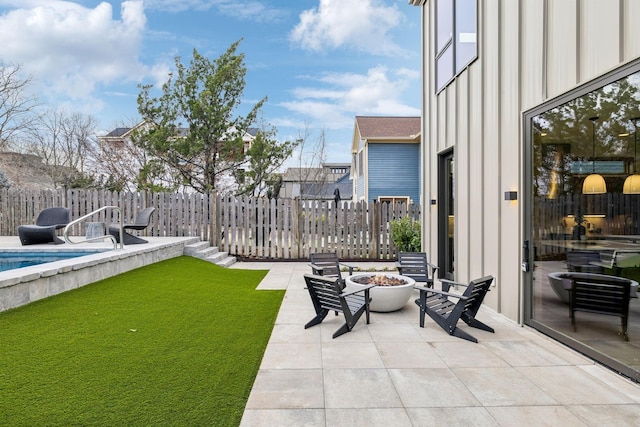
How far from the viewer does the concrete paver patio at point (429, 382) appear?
2275 mm

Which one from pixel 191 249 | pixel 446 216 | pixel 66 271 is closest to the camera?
pixel 66 271

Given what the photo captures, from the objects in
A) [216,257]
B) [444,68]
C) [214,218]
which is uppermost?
[444,68]

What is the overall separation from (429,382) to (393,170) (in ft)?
46.4

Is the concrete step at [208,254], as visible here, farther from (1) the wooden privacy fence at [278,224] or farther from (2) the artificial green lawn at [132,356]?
(2) the artificial green lawn at [132,356]

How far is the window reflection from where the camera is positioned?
2877 mm

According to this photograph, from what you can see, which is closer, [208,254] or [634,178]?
[634,178]

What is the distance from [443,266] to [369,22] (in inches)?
552

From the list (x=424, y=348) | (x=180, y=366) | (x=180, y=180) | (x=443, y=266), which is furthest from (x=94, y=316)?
(x=180, y=180)

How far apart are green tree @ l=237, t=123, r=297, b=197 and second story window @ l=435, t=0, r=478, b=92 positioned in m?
6.79

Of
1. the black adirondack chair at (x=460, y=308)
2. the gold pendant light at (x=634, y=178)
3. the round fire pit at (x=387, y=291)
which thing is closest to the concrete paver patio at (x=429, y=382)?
the black adirondack chair at (x=460, y=308)

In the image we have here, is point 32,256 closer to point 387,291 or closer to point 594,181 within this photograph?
point 387,291

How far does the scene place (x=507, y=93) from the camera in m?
4.44

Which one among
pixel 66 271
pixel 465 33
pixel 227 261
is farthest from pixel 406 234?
pixel 66 271

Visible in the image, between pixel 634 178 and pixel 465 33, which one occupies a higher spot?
pixel 465 33
